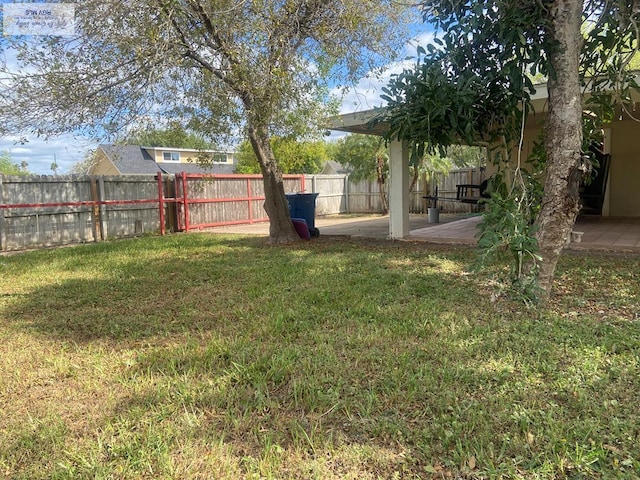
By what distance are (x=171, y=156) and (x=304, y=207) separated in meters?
25.5

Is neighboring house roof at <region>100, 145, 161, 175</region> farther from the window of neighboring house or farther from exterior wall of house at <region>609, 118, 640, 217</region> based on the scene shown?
exterior wall of house at <region>609, 118, 640, 217</region>

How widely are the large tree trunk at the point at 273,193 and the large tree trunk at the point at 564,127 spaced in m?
4.88

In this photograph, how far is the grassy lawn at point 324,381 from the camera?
1.98m

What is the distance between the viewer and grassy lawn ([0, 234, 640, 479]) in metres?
1.98

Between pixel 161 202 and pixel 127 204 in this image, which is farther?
pixel 161 202

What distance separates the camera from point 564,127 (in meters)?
3.84

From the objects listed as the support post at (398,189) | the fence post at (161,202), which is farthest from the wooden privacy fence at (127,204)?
the support post at (398,189)

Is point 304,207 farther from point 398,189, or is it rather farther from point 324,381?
point 324,381

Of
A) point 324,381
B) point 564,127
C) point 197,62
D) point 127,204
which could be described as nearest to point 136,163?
point 127,204

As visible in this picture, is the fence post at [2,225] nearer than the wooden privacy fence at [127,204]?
Yes

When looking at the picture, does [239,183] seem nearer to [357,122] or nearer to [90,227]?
[90,227]

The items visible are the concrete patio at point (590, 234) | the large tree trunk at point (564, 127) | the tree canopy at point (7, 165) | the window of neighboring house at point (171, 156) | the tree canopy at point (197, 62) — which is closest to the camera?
the large tree trunk at point (564, 127)

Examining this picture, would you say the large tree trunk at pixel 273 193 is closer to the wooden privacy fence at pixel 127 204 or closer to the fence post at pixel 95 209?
the wooden privacy fence at pixel 127 204

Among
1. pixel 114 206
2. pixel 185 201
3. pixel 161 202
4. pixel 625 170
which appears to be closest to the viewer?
pixel 625 170
